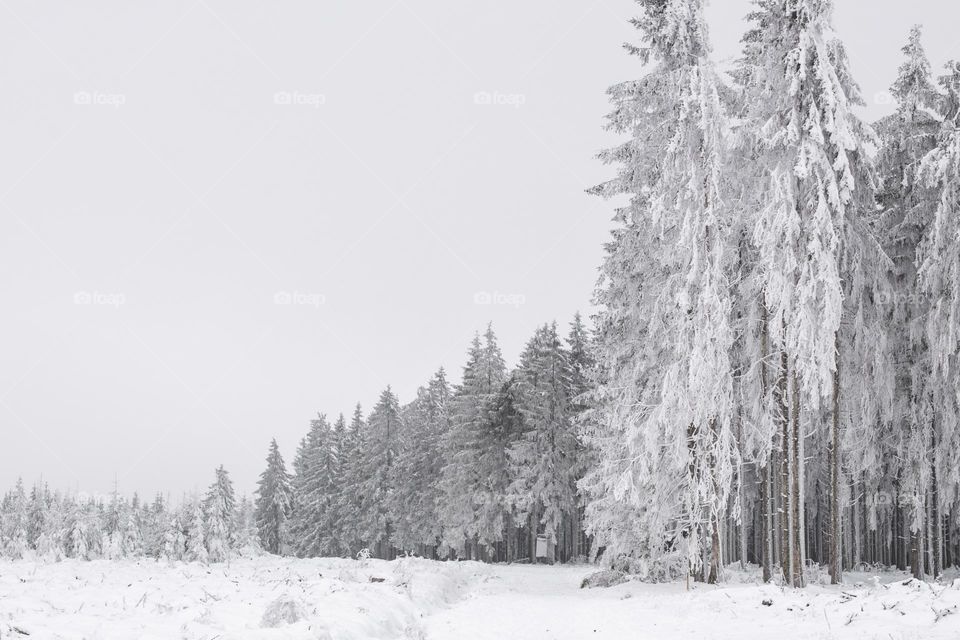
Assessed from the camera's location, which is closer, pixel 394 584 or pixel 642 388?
pixel 394 584

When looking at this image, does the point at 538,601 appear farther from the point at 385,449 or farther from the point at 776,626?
the point at 385,449

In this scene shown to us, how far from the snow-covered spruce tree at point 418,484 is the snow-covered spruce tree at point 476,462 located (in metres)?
3.80

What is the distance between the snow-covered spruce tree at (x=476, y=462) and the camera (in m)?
39.8

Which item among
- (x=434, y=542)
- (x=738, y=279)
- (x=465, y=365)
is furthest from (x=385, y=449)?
(x=738, y=279)

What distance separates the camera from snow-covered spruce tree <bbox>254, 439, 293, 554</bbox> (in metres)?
62.7

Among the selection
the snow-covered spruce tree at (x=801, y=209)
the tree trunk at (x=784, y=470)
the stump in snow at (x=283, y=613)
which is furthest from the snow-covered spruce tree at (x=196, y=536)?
the snow-covered spruce tree at (x=801, y=209)

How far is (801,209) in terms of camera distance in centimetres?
1625

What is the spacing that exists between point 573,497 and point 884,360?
20030 mm

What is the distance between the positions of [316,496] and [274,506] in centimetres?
796

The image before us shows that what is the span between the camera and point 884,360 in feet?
69.5

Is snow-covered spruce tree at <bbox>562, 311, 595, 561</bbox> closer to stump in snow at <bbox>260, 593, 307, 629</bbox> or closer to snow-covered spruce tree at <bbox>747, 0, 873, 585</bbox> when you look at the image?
snow-covered spruce tree at <bbox>747, 0, 873, 585</bbox>

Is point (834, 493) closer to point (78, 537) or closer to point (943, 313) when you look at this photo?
point (943, 313)

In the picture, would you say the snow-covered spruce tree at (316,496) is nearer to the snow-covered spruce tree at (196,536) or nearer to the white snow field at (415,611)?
the snow-covered spruce tree at (196,536)

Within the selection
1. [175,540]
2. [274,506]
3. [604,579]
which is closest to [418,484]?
Result: [175,540]
